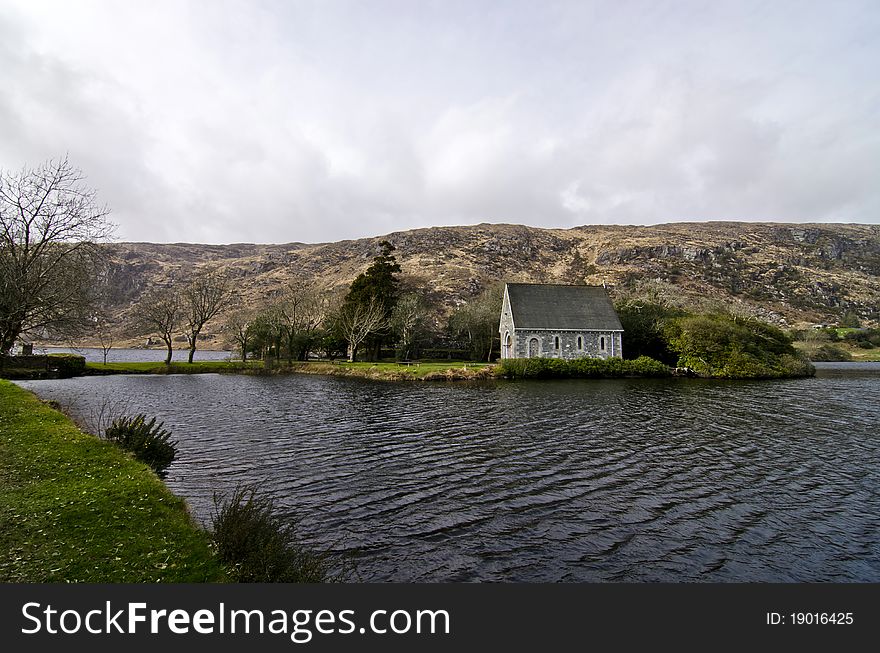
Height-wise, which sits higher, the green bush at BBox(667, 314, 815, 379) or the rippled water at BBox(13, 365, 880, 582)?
the green bush at BBox(667, 314, 815, 379)

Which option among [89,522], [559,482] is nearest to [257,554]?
[89,522]

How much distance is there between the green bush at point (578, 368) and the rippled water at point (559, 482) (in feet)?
57.8

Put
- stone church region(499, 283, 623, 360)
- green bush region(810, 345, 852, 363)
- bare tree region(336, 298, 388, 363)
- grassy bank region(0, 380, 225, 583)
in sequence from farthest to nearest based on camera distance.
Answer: green bush region(810, 345, 852, 363), bare tree region(336, 298, 388, 363), stone church region(499, 283, 623, 360), grassy bank region(0, 380, 225, 583)

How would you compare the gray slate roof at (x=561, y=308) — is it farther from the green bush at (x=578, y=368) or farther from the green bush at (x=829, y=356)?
the green bush at (x=829, y=356)

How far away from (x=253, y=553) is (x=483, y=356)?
59.9 m

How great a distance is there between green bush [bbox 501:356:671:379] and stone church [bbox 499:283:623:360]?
4571mm

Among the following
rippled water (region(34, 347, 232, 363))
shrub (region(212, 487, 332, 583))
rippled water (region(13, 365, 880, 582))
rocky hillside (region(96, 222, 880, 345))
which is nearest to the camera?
shrub (region(212, 487, 332, 583))

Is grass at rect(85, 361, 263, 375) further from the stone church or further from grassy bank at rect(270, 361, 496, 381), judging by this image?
the stone church

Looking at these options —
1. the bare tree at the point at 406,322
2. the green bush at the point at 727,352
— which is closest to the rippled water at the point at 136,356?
the bare tree at the point at 406,322

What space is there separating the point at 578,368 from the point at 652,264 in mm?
115685

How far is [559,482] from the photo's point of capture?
42.5 ft

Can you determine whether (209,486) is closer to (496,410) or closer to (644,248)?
(496,410)

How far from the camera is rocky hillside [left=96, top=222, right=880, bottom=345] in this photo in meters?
124

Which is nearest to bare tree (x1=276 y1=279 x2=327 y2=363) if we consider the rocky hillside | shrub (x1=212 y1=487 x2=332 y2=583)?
the rocky hillside
